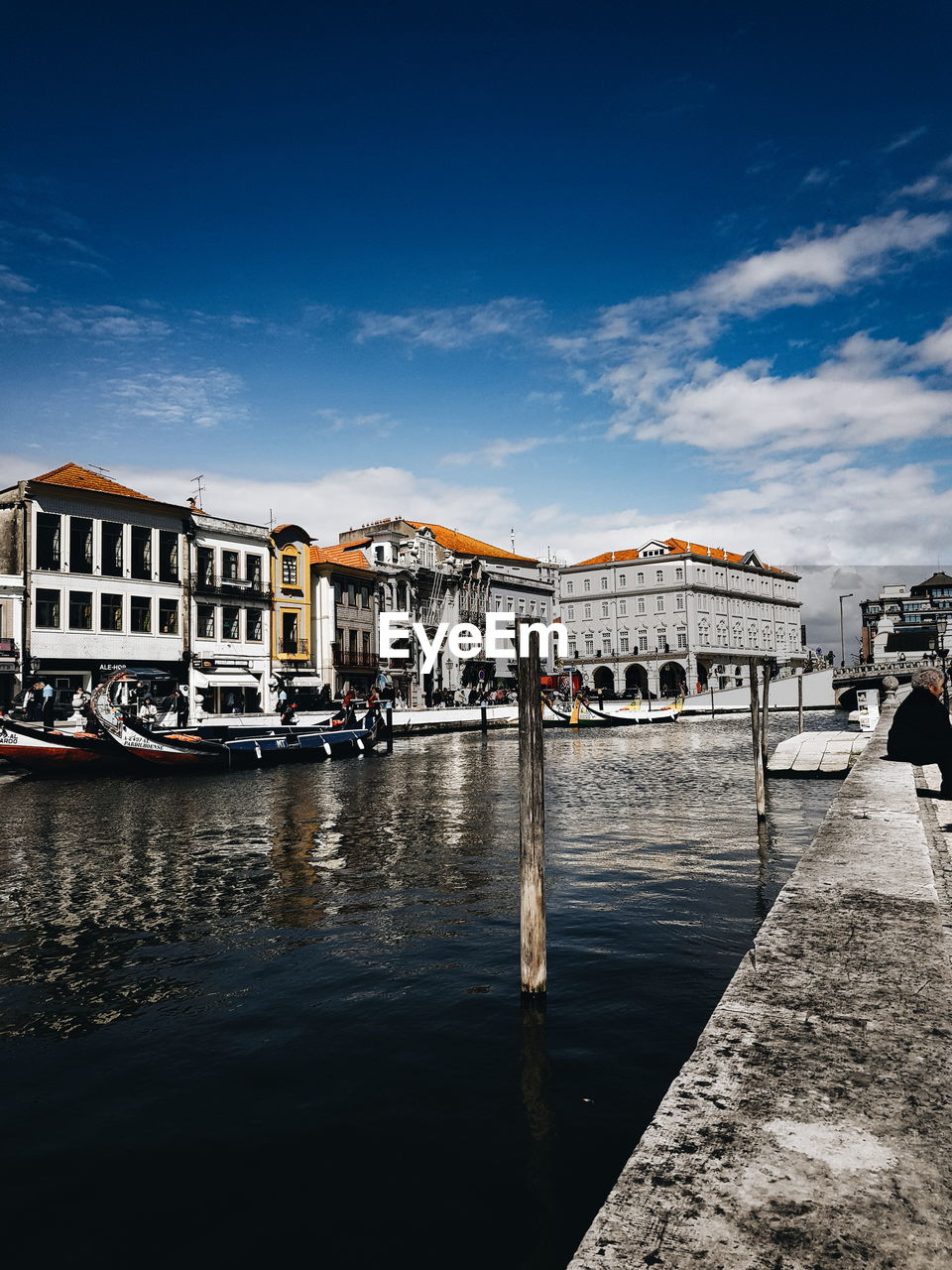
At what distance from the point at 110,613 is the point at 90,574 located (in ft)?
6.55

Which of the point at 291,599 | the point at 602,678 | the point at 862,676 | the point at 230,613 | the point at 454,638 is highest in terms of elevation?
the point at 291,599

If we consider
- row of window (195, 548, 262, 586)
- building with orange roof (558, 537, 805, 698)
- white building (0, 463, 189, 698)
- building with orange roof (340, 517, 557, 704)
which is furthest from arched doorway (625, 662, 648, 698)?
white building (0, 463, 189, 698)

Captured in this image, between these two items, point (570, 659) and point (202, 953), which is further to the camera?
point (570, 659)

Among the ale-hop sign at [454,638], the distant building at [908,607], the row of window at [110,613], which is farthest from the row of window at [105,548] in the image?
the distant building at [908,607]

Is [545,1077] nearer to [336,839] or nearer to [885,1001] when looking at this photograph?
[885,1001]

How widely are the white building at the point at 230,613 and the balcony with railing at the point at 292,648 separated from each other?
949mm

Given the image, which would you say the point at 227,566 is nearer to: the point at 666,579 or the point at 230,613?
the point at 230,613

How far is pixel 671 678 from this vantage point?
90812 mm

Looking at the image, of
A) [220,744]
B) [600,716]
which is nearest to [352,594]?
[600,716]

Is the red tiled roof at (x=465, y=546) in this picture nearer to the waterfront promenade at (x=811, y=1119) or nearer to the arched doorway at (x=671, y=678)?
the arched doorway at (x=671, y=678)

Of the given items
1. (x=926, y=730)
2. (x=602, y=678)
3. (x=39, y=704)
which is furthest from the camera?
(x=602, y=678)

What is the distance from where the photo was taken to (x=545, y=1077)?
5258 millimetres

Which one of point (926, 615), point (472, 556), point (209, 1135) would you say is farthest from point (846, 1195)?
point (926, 615)

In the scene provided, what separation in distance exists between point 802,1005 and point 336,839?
37.2 ft
